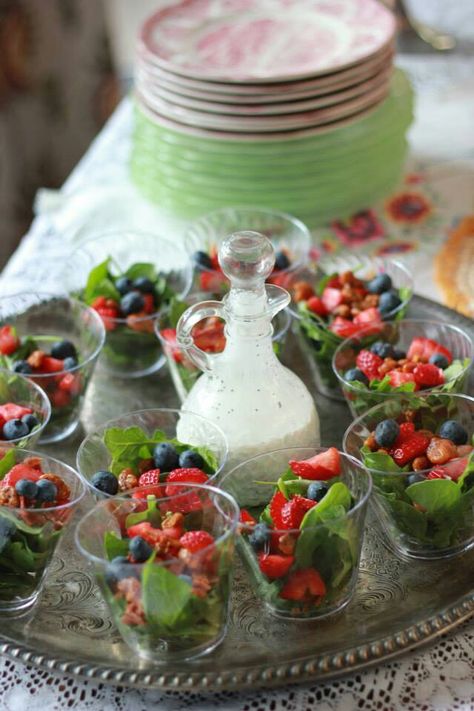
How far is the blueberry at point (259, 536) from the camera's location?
1.00m

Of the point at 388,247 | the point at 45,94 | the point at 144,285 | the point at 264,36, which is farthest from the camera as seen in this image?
the point at 45,94

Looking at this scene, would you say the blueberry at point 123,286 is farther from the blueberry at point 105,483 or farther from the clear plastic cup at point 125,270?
the blueberry at point 105,483

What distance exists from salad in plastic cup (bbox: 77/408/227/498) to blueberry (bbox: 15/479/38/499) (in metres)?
0.06

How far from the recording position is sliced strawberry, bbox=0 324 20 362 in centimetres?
142

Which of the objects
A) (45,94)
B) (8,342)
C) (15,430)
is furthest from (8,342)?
(45,94)

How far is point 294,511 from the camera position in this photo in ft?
3.42

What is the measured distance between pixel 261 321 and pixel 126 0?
216cm

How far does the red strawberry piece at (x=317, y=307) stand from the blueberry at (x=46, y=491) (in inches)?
19.5

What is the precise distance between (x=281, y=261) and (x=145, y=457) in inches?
18.6

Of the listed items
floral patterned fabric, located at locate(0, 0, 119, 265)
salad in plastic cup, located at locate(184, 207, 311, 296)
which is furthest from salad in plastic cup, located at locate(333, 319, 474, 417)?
floral patterned fabric, located at locate(0, 0, 119, 265)

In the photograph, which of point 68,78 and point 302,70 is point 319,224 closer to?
point 302,70

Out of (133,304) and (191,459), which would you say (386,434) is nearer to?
(191,459)

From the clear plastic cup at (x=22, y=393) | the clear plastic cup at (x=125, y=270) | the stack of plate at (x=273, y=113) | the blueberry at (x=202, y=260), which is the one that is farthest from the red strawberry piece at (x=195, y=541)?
the stack of plate at (x=273, y=113)

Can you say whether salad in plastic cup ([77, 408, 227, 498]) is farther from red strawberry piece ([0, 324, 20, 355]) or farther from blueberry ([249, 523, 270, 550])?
red strawberry piece ([0, 324, 20, 355])
